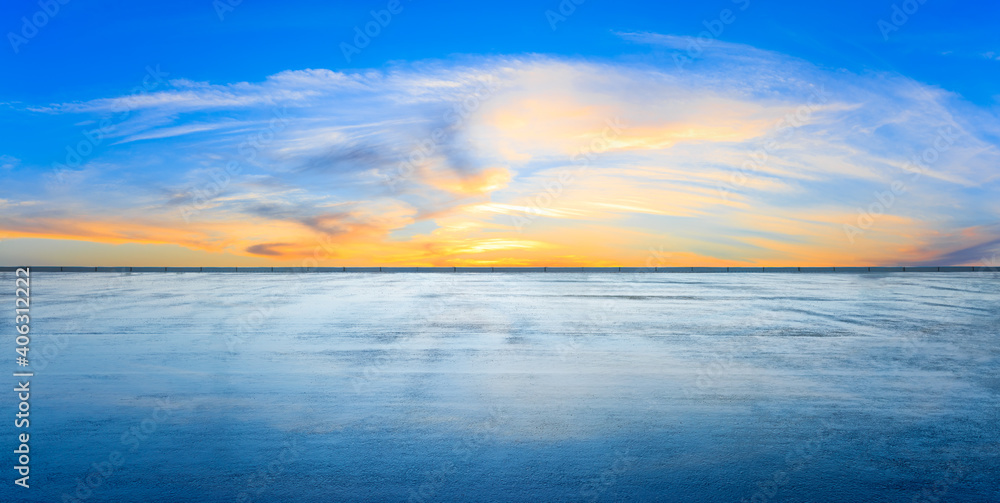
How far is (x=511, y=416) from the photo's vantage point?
6266mm

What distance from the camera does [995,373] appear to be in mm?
8602

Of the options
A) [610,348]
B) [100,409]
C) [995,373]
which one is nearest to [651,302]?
[610,348]

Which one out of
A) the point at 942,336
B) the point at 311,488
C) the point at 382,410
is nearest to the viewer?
the point at 311,488

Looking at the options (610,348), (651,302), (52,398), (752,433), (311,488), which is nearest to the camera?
(311,488)

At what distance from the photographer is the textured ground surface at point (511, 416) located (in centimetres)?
447

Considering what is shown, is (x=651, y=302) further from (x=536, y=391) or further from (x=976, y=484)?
(x=976, y=484)

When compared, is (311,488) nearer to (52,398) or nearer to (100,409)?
(100,409)

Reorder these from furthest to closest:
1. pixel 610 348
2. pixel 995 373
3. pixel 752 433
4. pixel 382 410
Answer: pixel 610 348 → pixel 995 373 → pixel 382 410 → pixel 752 433

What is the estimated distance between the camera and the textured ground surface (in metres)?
4.47

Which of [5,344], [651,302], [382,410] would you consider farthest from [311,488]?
[651,302]

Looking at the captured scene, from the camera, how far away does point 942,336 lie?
12.6m

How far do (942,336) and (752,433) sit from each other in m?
9.75

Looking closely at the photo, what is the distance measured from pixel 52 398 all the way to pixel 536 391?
227 inches

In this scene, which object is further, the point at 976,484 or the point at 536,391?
the point at 536,391
